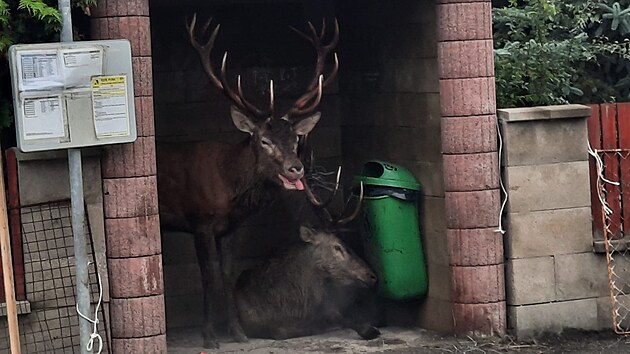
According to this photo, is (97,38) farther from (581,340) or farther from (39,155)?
(581,340)

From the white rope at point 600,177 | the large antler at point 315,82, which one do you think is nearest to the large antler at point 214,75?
the large antler at point 315,82

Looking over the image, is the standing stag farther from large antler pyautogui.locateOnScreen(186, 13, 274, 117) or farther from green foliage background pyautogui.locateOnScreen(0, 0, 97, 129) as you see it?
green foliage background pyautogui.locateOnScreen(0, 0, 97, 129)

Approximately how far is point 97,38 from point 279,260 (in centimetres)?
281

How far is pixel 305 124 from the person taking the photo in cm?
999

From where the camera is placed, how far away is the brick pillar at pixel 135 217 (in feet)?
28.0

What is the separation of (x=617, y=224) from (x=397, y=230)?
5.99 ft

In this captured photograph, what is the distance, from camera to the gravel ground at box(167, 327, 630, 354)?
946 cm

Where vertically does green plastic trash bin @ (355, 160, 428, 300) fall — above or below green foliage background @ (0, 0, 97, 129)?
below

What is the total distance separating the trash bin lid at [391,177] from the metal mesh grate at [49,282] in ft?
8.81

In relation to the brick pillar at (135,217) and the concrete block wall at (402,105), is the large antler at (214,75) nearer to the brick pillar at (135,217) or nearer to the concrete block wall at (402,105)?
the brick pillar at (135,217)

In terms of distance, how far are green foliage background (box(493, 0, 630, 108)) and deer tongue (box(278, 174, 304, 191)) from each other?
5.97ft

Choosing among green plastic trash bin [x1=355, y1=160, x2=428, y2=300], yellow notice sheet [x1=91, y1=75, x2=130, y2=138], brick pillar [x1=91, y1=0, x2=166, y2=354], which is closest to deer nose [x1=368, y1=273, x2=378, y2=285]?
green plastic trash bin [x1=355, y1=160, x2=428, y2=300]

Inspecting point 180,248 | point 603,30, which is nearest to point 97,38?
point 180,248

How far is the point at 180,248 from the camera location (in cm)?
1062
